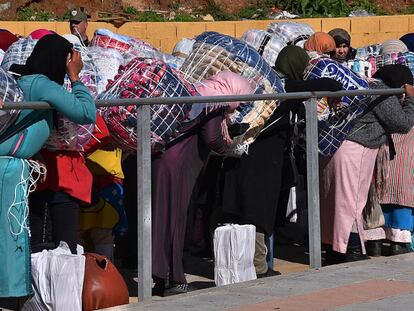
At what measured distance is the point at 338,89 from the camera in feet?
30.2

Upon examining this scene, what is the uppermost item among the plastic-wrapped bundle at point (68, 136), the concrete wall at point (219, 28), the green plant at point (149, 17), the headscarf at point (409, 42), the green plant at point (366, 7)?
the green plant at point (366, 7)

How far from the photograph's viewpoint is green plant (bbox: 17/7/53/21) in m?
20.1

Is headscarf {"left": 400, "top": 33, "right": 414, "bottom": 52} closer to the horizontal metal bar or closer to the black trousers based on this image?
the horizontal metal bar

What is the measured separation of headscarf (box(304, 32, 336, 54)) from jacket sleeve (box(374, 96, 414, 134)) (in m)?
1.36

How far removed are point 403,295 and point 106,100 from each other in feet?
7.46

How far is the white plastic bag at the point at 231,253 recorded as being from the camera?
28.5 ft

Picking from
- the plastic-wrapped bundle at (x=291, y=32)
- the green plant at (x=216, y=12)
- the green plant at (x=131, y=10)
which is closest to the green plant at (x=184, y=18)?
the green plant at (x=216, y=12)

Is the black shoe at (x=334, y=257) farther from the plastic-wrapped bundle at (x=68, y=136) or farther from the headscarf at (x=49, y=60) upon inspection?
the headscarf at (x=49, y=60)

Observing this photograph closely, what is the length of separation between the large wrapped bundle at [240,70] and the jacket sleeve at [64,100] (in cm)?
150

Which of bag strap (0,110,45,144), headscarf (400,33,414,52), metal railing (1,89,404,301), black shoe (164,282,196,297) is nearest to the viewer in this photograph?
bag strap (0,110,45,144)

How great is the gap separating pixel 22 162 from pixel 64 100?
421mm

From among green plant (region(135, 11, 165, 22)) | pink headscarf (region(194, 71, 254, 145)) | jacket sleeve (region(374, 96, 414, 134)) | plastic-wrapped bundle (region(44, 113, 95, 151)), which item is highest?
green plant (region(135, 11, 165, 22))

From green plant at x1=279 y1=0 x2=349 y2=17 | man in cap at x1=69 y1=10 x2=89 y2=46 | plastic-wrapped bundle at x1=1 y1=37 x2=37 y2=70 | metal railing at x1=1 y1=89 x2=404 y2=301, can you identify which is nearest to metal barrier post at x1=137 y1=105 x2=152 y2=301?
metal railing at x1=1 y1=89 x2=404 y2=301

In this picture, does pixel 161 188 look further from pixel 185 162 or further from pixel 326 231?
pixel 326 231
